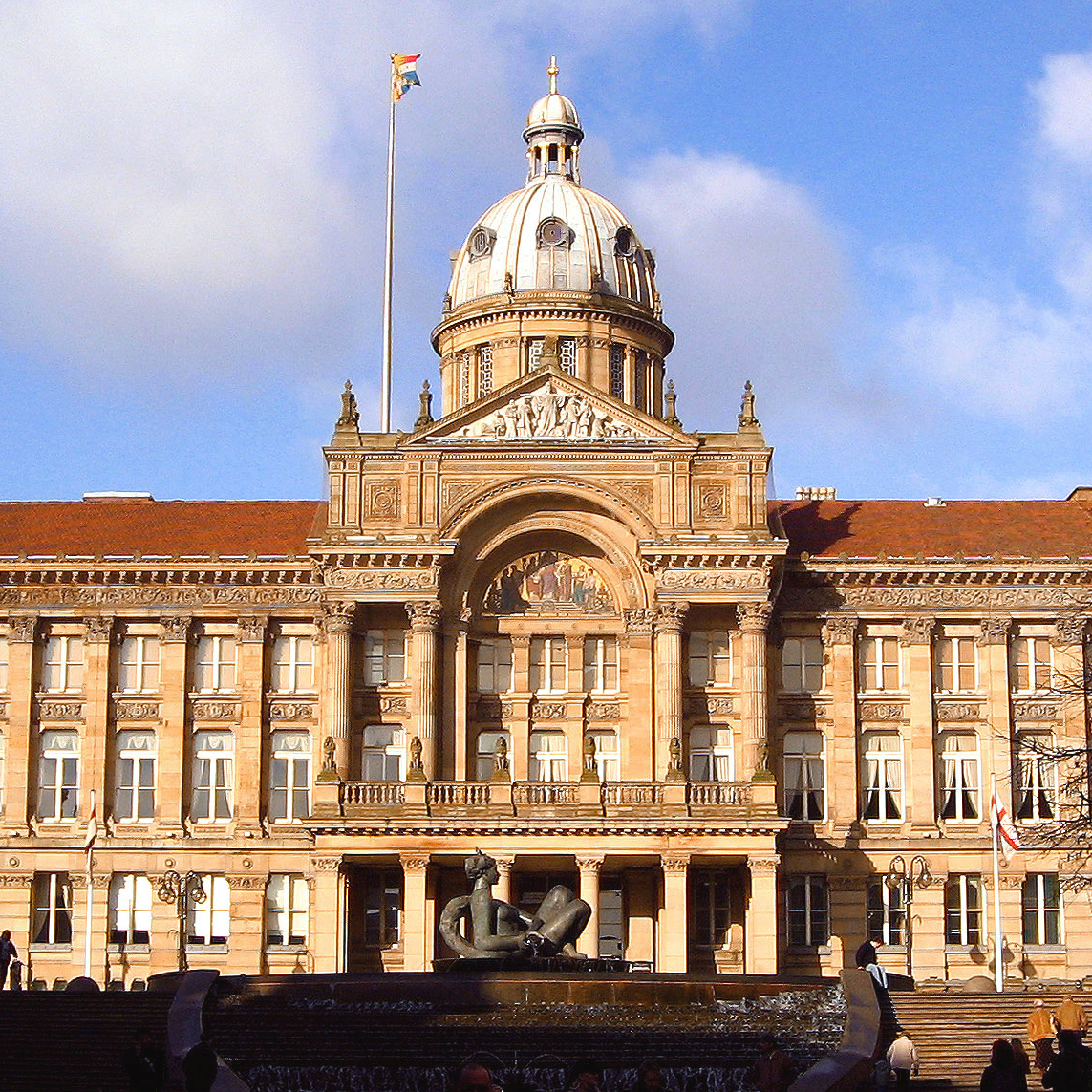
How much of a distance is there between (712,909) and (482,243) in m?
32.1

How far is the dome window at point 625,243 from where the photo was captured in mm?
89375

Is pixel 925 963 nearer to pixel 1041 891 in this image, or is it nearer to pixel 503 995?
pixel 1041 891

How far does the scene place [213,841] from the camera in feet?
241

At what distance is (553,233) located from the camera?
3519 inches

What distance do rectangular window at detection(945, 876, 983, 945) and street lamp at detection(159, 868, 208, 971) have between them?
969 inches

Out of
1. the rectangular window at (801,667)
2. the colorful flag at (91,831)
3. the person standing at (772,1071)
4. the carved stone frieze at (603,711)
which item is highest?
the rectangular window at (801,667)

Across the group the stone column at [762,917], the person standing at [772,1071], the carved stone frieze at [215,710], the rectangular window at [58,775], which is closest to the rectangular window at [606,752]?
the stone column at [762,917]

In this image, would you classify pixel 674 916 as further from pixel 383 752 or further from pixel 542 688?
pixel 383 752

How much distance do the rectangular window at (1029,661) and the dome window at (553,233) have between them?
2625 cm

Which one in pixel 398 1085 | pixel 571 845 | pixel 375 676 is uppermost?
pixel 375 676

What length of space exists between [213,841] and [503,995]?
2967 cm

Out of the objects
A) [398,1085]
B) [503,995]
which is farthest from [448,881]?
[398,1085]

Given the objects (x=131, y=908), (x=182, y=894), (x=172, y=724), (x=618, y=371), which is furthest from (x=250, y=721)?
(x=618, y=371)

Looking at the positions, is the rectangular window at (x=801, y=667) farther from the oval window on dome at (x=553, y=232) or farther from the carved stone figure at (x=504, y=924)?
the carved stone figure at (x=504, y=924)
